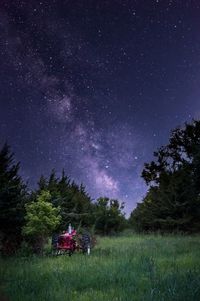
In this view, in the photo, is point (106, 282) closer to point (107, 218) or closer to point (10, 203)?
point (10, 203)

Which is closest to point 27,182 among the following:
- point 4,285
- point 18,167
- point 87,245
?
point 18,167

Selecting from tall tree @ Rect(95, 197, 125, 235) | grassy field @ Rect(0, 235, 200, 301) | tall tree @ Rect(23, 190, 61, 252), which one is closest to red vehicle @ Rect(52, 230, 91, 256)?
tall tree @ Rect(23, 190, 61, 252)

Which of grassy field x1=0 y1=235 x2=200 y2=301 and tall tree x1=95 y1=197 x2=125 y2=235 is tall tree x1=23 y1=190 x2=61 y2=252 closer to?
grassy field x1=0 y1=235 x2=200 y2=301

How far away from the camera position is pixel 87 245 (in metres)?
22.4

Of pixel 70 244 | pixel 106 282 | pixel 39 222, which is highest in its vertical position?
pixel 39 222

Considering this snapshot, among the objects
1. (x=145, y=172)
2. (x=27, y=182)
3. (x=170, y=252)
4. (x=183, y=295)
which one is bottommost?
(x=183, y=295)

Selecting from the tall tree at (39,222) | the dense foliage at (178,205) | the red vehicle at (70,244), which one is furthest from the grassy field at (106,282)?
the dense foliage at (178,205)

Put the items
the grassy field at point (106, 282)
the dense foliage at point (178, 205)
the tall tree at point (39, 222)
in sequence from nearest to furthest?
the grassy field at point (106, 282) < the tall tree at point (39, 222) < the dense foliage at point (178, 205)

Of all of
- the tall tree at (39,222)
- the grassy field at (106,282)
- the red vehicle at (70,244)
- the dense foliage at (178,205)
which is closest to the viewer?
the grassy field at (106,282)

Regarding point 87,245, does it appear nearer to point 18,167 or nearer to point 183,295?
point 18,167

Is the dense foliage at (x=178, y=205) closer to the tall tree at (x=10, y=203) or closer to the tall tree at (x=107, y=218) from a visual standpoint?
the tall tree at (x=107, y=218)

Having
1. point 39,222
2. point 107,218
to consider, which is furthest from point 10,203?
point 107,218

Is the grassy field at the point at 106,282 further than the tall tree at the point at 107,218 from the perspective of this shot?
No

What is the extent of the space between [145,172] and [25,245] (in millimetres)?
38194
